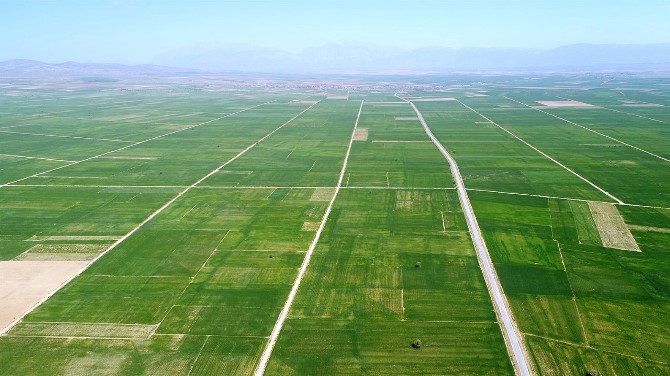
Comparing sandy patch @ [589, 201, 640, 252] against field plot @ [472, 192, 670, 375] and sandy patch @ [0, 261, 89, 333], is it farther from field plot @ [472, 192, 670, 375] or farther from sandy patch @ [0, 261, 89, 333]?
sandy patch @ [0, 261, 89, 333]

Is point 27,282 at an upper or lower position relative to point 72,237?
lower

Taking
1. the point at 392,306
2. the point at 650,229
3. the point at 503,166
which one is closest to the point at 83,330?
the point at 392,306

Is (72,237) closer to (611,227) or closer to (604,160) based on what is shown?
(611,227)

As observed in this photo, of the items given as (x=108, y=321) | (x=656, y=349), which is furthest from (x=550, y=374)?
(x=108, y=321)

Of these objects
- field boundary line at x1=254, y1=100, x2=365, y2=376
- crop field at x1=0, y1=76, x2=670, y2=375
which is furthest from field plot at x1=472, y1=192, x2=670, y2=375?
field boundary line at x1=254, y1=100, x2=365, y2=376

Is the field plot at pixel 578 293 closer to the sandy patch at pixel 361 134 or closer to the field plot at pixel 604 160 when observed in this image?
the field plot at pixel 604 160
